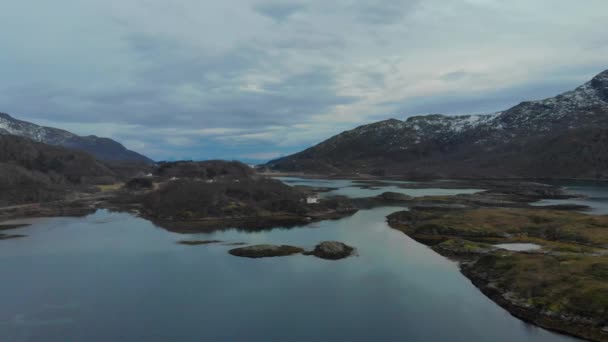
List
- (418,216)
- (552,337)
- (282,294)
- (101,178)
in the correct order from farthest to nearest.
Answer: (101,178) < (418,216) < (282,294) < (552,337)

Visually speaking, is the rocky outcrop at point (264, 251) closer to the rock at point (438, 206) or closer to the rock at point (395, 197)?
the rock at point (438, 206)

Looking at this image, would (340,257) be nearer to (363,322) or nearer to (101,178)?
(363,322)

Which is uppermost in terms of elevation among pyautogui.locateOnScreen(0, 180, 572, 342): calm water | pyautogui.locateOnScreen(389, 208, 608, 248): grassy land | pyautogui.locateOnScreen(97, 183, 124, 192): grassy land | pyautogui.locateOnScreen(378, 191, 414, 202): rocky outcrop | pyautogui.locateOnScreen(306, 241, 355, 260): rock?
pyautogui.locateOnScreen(97, 183, 124, 192): grassy land

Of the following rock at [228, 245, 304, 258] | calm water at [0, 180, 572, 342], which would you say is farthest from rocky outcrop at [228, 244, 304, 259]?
calm water at [0, 180, 572, 342]

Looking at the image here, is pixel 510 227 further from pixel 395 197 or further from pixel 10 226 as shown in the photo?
pixel 10 226

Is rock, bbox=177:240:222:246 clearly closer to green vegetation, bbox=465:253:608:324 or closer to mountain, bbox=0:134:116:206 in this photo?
green vegetation, bbox=465:253:608:324

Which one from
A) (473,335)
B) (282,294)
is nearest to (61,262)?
(282,294)
